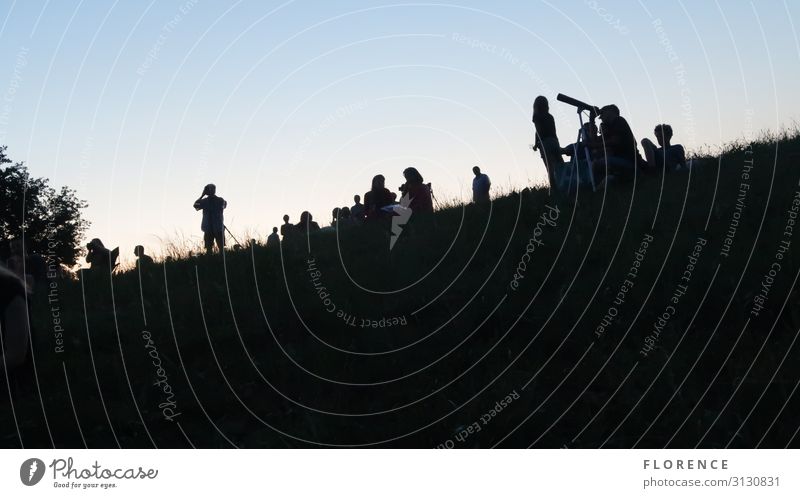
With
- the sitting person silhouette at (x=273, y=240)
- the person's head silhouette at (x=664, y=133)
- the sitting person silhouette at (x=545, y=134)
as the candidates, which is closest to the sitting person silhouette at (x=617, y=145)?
the sitting person silhouette at (x=545, y=134)

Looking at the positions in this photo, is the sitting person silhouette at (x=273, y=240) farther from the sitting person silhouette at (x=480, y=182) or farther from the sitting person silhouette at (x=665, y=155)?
the sitting person silhouette at (x=665, y=155)

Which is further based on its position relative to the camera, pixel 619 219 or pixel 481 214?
pixel 481 214

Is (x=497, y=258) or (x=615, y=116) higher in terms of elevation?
(x=615, y=116)

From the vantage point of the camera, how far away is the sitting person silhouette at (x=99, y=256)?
53.4 feet

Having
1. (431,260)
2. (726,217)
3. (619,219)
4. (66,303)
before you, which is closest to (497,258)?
(431,260)

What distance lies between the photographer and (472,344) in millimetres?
8312

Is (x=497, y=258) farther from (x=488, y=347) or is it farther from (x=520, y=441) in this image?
(x=520, y=441)

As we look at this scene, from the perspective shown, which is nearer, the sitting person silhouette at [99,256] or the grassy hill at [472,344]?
the grassy hill at [472,344]

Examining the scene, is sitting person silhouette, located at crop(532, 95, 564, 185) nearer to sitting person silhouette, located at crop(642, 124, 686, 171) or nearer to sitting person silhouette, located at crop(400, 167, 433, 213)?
sitting person silhouette, located at crop(642, 124, 686, 171)

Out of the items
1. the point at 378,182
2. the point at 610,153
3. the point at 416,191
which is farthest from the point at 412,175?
the point at 610,153

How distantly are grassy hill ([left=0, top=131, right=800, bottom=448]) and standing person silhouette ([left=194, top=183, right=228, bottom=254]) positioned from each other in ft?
27.1

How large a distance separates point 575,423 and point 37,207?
864 inches

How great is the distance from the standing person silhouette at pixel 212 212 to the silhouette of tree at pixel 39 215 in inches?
128

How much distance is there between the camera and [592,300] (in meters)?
8.52
